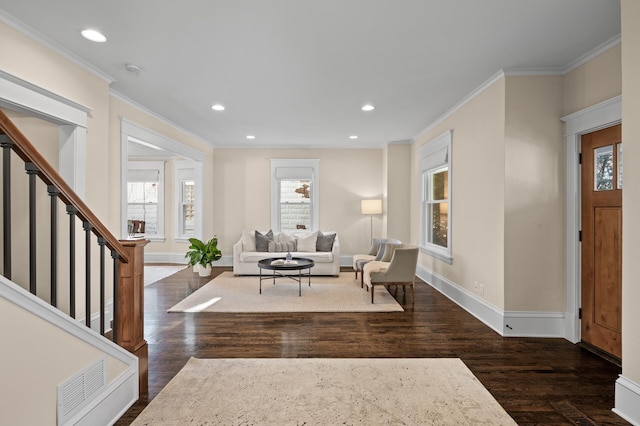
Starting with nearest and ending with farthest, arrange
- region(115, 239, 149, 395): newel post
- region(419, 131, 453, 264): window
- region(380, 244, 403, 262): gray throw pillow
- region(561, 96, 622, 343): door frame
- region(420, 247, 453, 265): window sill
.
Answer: region(115, 239, 149, 395): newel post
region(561, 96, 622, 343): door frame
region(420, 247, 453, 265): window sill
region(419, 131, 453, 264): window
region(380, 244, 403, 262): gray throw pillow

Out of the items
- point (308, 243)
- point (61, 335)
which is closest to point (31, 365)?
point (61, 335)

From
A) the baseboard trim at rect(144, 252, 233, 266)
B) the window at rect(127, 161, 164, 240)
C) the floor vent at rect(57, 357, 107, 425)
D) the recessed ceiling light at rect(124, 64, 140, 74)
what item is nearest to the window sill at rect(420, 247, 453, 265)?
the floor vent at rect(57, 357, 107, 425)

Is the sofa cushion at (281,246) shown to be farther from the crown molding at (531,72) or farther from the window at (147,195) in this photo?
the crown molding at (531,72)

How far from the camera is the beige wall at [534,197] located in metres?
3.48

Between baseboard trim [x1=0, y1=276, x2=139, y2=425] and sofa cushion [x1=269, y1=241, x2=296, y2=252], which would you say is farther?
sofa cushion [x1=269, y1=241, x2=296, y2=252]

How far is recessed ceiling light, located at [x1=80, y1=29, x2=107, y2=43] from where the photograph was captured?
2.77 meters

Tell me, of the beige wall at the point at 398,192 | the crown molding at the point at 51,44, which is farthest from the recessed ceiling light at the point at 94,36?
the beige wall at the point at 398,192

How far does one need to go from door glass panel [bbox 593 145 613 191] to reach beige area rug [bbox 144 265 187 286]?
21.0ft

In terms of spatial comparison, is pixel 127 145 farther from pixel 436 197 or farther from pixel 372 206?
pixel 436 197

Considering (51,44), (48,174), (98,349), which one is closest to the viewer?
(48,174)

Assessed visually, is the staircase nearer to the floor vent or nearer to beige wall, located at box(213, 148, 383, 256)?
the floor vent

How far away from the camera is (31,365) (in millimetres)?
1578

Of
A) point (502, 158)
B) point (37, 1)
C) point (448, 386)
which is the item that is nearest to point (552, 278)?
point (502, 158)

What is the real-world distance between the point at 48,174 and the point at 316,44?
2.19 m
